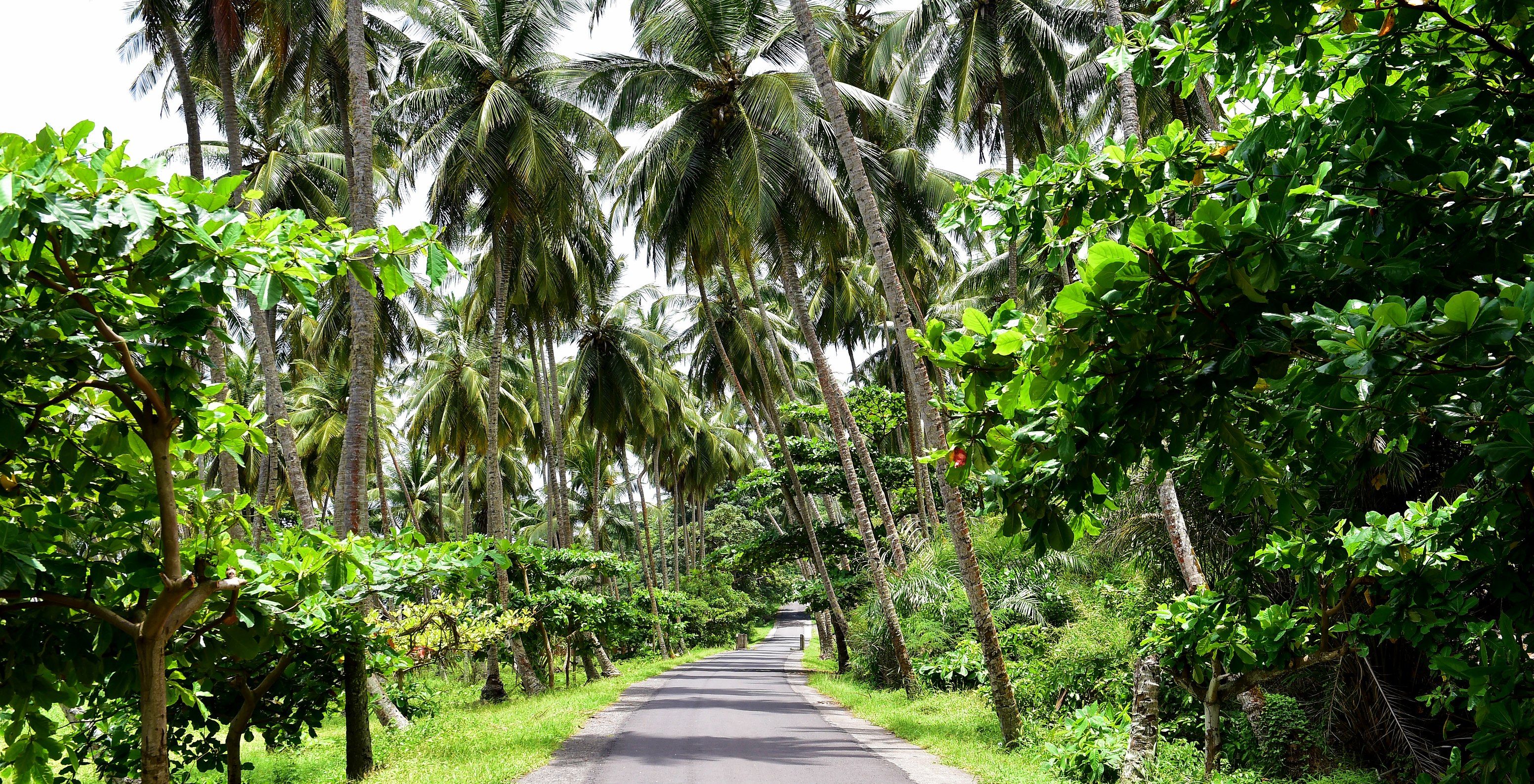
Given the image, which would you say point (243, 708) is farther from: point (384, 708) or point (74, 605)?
point (384, 708)

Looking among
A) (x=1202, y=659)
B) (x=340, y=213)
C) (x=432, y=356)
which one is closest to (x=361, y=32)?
(x=340, y=213)

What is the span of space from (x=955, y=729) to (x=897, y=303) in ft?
17.7

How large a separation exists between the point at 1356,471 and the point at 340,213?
19114 mm

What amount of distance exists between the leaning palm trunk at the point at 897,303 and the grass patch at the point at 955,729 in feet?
1.59

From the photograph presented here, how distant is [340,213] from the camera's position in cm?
1844

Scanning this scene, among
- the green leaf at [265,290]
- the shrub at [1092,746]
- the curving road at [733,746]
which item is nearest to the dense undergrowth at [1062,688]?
the shrub at [1092,746]

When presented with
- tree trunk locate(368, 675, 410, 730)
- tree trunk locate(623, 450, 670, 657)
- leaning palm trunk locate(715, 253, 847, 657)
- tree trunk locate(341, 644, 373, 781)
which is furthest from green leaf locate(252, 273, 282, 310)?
tree trunk locate(623, 450, 670, 657)

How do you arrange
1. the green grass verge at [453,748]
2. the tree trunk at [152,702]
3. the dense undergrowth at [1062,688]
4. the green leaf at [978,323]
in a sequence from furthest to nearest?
the green grass verge at [453,748] < the dense undergrowth at [1062,688] < the tree trunk at [152,702] < the green leaf at [978,323]

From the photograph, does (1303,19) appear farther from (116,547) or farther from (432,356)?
(432,356)

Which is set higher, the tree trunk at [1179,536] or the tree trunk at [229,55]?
the tree trunk at [229,55]

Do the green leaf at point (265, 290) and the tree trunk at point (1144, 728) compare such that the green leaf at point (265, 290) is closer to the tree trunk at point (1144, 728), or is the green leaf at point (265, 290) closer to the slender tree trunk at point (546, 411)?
the tree trunk at point (1144, 728)

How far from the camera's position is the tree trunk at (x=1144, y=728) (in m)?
7.63

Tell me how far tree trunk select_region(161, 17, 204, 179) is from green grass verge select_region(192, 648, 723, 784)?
8.42 meters

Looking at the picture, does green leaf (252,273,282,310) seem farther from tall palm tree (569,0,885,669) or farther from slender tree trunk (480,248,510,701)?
slender tree trunk (480,248,510,701)
